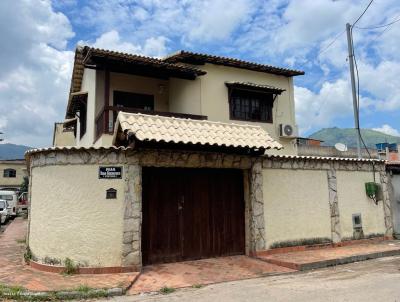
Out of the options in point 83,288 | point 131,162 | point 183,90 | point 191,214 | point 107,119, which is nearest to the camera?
point 83,288

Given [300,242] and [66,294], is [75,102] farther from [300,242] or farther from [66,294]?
[66,294]

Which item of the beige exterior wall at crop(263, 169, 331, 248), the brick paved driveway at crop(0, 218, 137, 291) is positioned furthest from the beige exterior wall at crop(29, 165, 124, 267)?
the beige exterior wall at crop(263, 169, 331, 248)

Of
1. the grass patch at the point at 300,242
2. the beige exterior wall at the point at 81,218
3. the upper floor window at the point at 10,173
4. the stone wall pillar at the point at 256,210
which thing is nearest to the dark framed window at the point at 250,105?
the stone wall pillar at the point at 256,210

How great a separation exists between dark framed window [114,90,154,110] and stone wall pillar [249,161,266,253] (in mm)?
6532

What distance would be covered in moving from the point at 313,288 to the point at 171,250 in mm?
3313

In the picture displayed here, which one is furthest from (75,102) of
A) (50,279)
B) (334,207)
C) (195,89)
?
(334,207)

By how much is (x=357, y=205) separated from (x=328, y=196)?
122 cm

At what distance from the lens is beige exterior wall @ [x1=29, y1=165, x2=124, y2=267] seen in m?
7.61

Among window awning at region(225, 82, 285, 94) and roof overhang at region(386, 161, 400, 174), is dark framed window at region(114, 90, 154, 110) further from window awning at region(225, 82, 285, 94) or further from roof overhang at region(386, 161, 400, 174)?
roof overhang at region(386, 161, 400, 174)

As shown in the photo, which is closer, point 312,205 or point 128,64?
point 312,205

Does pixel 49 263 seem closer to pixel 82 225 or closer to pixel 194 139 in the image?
pixel 82 225

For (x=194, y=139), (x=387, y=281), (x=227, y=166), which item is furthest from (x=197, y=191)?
(x=387, y=281)

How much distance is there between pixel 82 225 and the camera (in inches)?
302

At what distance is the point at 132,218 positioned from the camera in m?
7.86
